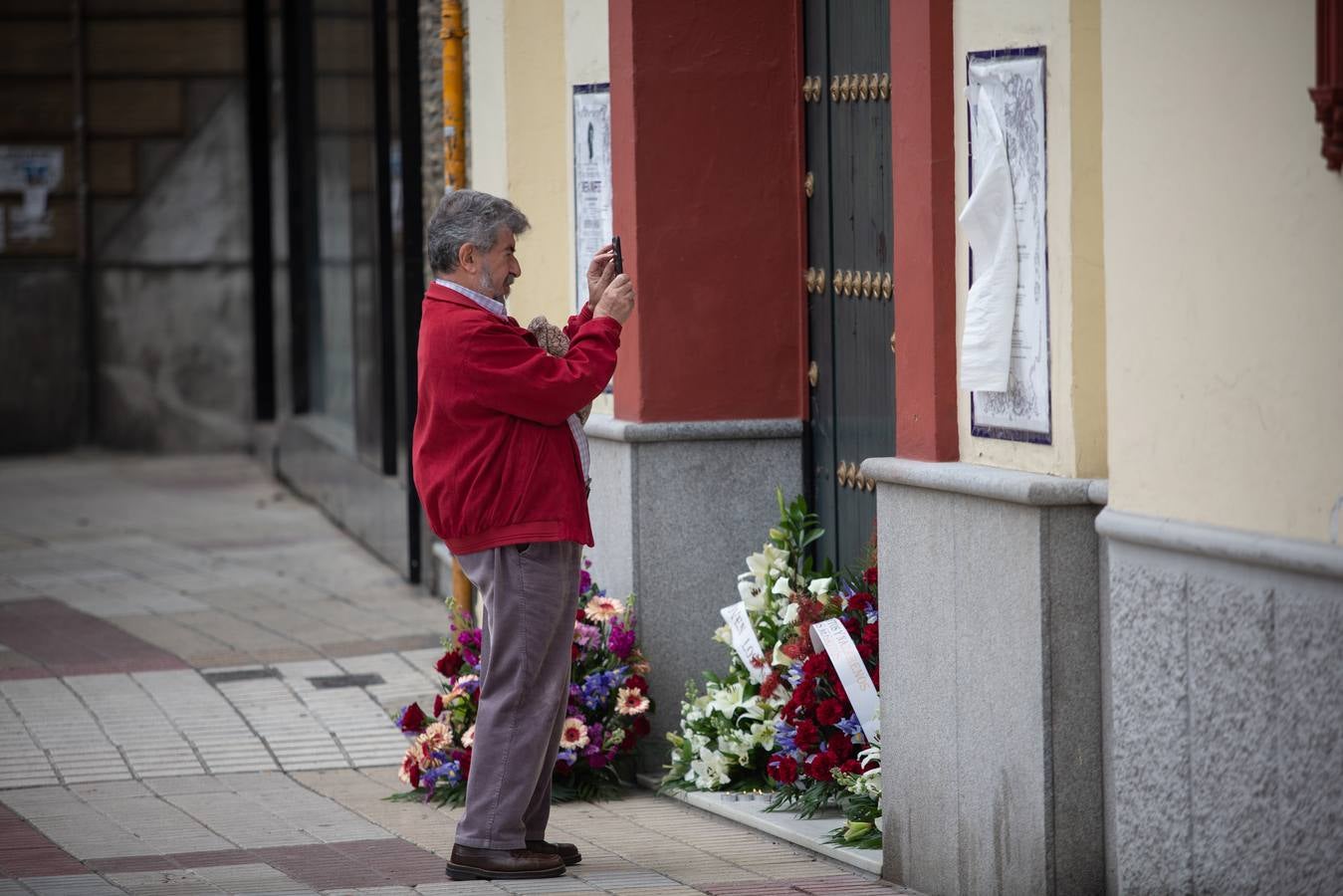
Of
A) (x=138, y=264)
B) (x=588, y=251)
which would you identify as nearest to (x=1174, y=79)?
(x=588, y=251)

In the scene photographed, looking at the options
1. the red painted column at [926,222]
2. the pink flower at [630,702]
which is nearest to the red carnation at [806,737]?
the pink flower at [630,702]

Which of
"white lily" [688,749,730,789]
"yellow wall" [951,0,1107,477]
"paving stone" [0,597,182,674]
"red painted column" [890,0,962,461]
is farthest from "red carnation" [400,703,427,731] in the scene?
"yellow wall" [951,0,1107,477]

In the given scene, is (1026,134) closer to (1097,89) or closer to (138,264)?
(1097,89)

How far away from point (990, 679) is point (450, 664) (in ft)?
8.00

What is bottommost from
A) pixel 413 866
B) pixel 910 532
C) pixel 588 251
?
pixel 413 866

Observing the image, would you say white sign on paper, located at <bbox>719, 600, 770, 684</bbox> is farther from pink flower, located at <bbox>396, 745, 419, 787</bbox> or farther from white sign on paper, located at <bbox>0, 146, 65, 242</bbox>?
white sign on paper, located at <bbox>0, 146, 65, 242</bbox>

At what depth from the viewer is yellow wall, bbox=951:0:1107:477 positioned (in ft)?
16.0

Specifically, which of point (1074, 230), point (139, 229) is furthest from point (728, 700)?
point (139, 229)

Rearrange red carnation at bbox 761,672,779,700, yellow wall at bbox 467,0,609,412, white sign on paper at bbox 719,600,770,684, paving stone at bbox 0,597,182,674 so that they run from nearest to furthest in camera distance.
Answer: red carnation at bbox 761,672,779,700
white sign on paper at bbox 719,600,770,684
yellow wall at bbox 467,0,609,412
paving stone at bbox 0,597,182,674

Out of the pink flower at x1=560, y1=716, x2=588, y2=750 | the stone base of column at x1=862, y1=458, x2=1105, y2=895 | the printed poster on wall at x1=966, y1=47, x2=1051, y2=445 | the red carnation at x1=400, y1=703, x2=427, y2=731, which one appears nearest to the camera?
the stone base of column at x1=862, y1=458, x2=1105, y2=895

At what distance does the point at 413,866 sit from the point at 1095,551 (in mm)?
2181

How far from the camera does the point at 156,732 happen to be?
7.82 meters

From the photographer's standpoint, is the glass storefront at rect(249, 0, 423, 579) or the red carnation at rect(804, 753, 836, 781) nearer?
the red carnation at rect(804, 753, 836, 781)

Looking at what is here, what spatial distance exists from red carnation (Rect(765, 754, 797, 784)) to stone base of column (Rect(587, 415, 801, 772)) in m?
0.84
